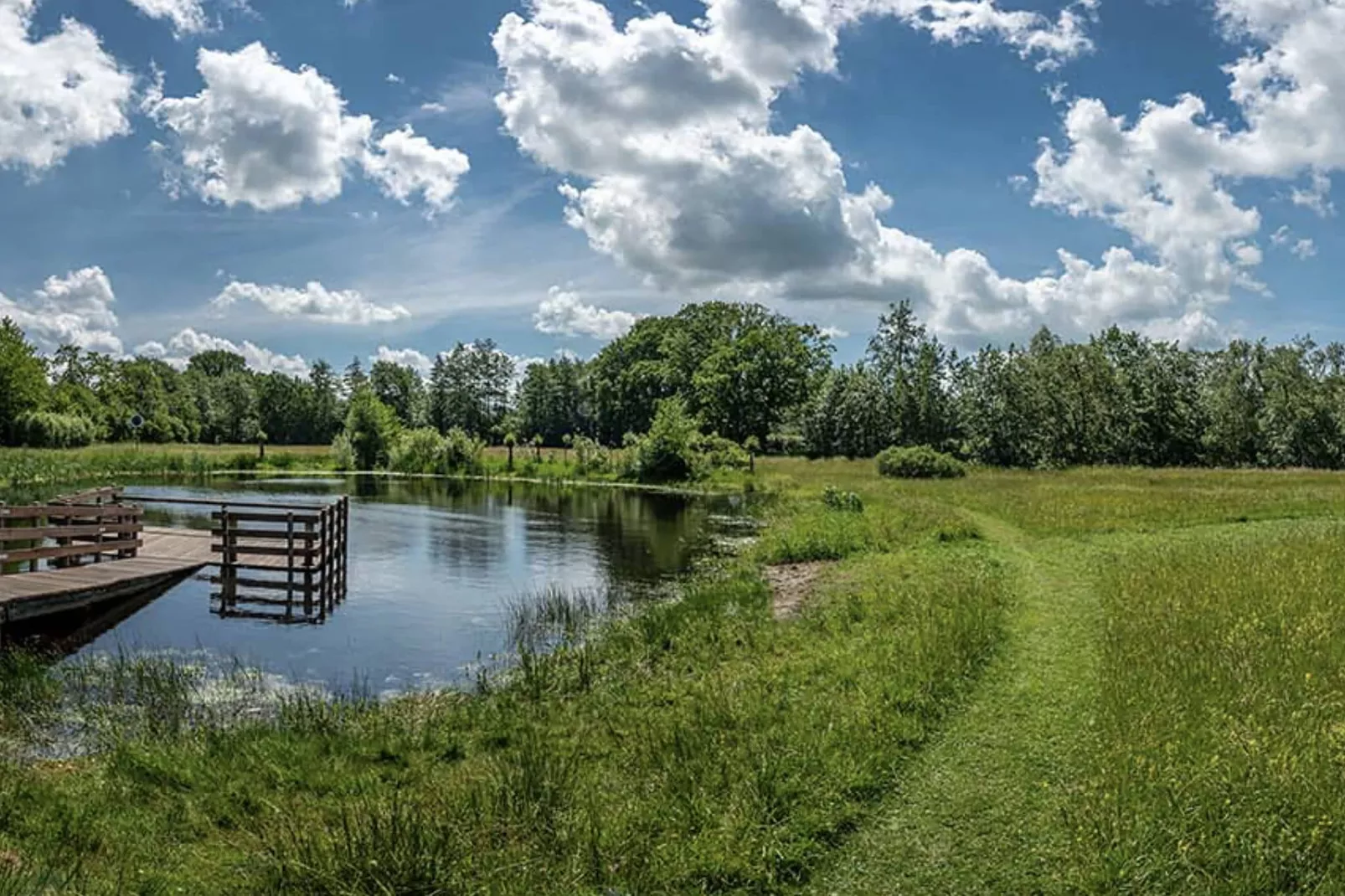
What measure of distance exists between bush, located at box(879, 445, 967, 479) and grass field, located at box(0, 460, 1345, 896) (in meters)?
39.8

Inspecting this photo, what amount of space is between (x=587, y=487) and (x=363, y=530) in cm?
2588

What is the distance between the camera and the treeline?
7600cm

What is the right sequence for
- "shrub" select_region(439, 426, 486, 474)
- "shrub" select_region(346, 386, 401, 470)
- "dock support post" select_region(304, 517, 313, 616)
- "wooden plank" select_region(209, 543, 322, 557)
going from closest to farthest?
"dock support post" select_region(304, 517, 313, 616)
"wooden plank" select_region(209, 543, 322, 557)
"shrub" select_region(439, 426, 486, 474)
"shrub" select_region(346, 386, 401, 470)

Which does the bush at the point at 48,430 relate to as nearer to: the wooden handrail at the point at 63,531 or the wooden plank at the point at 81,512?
the wooden handrail at the point at 63,531

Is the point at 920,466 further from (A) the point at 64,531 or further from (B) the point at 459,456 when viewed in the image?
(A) the point at 64,531

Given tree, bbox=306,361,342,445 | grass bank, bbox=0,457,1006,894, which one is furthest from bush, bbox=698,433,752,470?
→ tree, bbox=306,361,342,445

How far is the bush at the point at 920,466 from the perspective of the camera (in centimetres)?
5509

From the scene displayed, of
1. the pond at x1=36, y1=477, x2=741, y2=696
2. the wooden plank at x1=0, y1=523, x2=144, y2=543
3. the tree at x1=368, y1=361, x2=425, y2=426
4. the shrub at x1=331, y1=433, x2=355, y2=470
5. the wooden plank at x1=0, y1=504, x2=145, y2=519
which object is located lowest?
the pond at x1=36, y1=477, x2=741, y2=696

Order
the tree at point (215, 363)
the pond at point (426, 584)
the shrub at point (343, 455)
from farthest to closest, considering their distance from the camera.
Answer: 1. the tree at point (215, 363)
2. the shrub at point (343, 455)
3. the pond at point (426, 584)

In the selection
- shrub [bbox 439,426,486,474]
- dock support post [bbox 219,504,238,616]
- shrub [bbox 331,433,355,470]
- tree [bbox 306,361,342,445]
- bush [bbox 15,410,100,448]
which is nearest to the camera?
dock support post [bbox 219,504,238,616]

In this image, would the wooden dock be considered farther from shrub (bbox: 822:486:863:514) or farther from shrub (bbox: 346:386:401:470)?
shrub (bbox: 346:386:401:470)

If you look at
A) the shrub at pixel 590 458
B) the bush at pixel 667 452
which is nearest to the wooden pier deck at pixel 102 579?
the bush at pixel 667 452

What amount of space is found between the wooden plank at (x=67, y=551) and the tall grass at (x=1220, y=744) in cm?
1869

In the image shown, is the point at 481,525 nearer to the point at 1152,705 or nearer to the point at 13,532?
the point at 13,532
